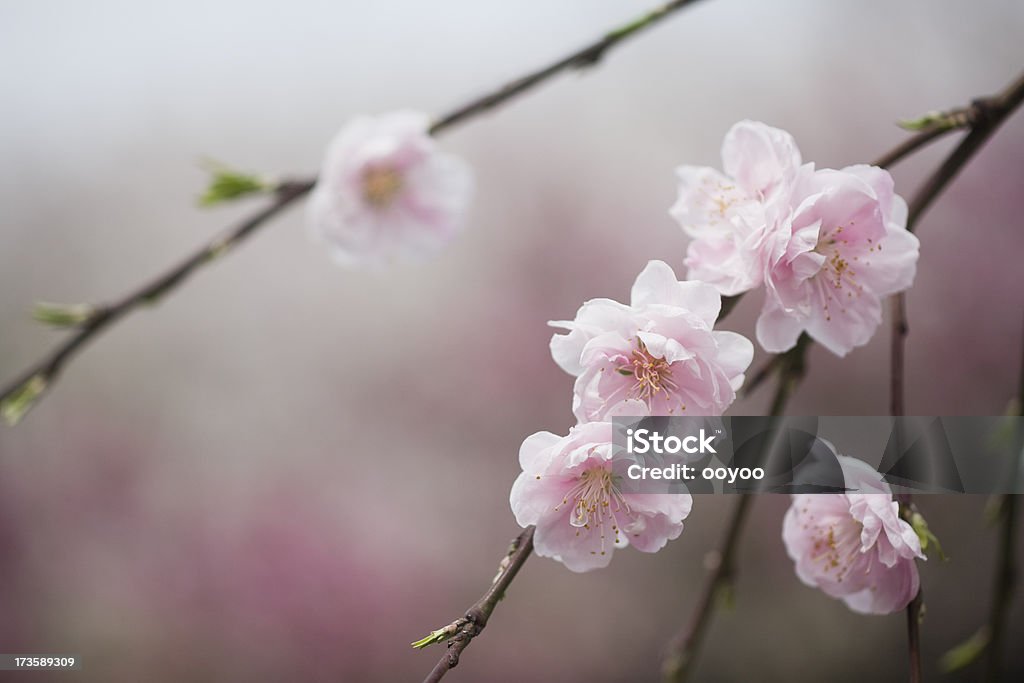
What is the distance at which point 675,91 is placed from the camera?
2055 mm

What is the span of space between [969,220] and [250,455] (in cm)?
181

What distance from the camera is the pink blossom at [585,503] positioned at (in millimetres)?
354

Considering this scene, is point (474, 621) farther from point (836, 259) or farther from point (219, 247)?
point (219, 247)

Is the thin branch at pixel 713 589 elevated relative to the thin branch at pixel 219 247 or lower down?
lower down

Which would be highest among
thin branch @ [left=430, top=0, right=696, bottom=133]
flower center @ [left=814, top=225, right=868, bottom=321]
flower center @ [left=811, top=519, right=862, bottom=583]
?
thin branch @ [left=430, top=0, right=696, bottom=133]

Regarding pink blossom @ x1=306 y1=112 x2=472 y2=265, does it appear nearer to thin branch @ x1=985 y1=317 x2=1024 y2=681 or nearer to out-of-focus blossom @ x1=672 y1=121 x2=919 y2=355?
out-of-focus blossom @ x1=672 y1=121 x2=919 y2=355

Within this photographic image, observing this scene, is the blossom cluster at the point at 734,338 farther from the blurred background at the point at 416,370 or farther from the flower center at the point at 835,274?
the blurred background at the point at 416,370

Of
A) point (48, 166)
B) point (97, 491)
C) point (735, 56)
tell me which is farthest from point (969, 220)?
point (48, 166)

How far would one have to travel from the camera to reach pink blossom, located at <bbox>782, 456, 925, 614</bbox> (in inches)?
14.7

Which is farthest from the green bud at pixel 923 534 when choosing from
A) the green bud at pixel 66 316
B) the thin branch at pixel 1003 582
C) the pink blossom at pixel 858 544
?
the green bud at pixel 66 316

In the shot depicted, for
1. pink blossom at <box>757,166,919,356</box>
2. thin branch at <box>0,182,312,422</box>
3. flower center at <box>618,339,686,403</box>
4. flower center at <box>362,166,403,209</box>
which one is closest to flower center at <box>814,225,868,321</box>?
pink blossom at <box>757,166,919,356</box>

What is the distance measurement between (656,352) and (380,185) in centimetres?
54

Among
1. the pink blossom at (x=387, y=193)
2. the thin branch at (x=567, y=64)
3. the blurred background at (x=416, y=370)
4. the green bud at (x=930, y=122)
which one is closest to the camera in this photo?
the green bud at (x=930, y=122)

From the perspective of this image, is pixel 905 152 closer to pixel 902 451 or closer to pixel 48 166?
pixel 902 451
